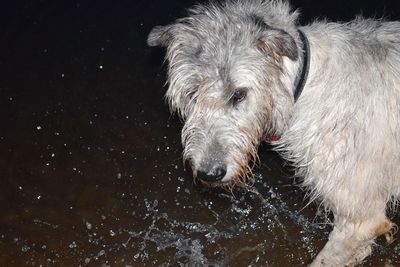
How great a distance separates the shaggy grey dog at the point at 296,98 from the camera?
4.09 metres

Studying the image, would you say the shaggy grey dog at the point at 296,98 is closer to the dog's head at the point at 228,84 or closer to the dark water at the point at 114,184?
the dog's head at the point at 228,84

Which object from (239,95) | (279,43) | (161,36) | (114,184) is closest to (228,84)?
(239,95)

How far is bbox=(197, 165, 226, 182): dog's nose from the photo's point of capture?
4102 millimetres

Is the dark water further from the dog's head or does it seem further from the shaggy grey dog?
the dog's head

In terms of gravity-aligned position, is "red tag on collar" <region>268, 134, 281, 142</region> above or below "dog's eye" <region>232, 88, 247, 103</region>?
below

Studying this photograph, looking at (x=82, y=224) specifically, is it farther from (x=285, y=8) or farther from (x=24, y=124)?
(x=285, y=8)

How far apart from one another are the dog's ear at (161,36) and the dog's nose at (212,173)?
119 cm

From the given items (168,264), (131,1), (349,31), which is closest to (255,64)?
(349,31)

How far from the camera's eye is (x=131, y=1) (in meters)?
9.75

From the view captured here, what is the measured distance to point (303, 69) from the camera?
4332 mm

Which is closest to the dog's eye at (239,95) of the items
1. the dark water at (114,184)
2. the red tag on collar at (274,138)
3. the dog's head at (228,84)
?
the dog's head at (228,84)

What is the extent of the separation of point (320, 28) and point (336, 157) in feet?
3.80

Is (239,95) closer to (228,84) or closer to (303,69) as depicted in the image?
(228,84)

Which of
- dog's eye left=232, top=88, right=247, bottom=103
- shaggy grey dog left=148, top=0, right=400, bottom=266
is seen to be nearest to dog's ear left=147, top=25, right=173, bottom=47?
shaggy grey dog left=148, top=0, right=400, bottom=266
